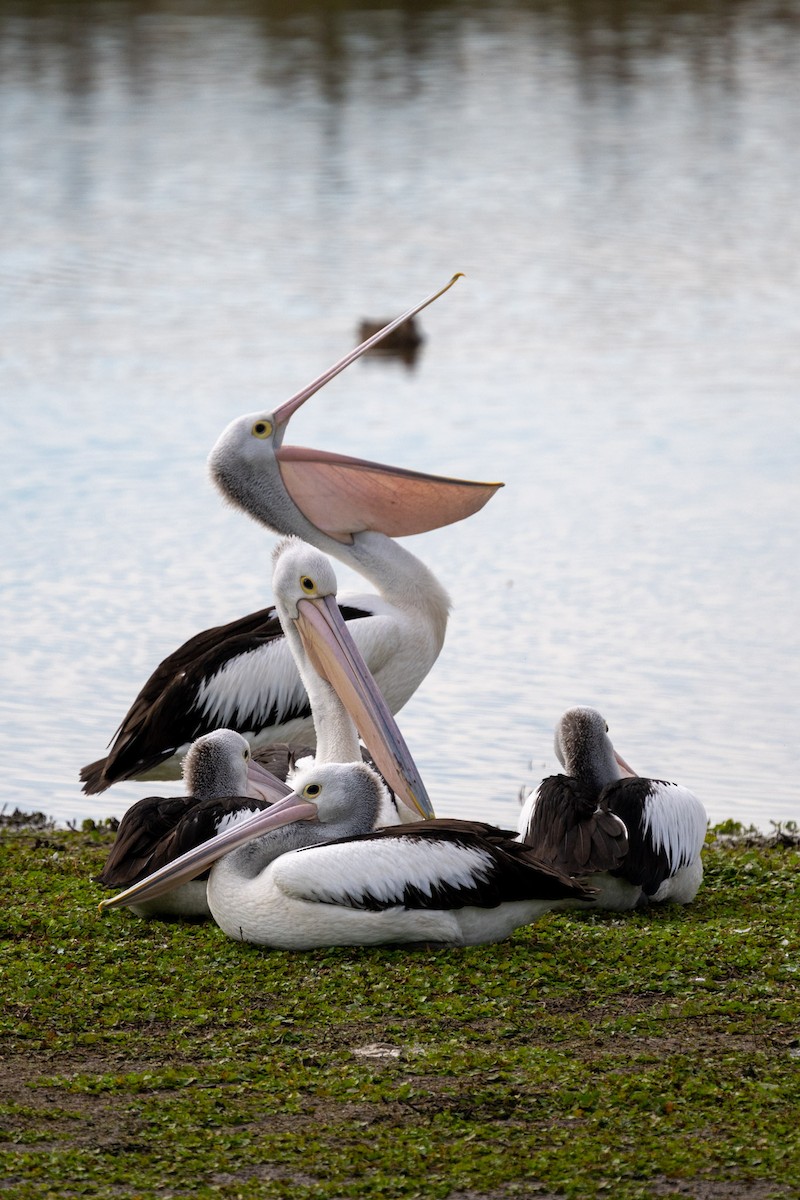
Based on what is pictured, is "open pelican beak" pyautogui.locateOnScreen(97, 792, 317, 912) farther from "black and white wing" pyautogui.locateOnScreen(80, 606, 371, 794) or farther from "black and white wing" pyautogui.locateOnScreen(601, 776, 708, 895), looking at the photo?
"black and white wing" pyautogui.locateOnScreen(80, 606, 371, 794)

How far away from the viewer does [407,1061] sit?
406cm

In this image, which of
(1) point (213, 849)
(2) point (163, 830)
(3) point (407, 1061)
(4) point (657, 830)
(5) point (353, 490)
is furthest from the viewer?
(5) point (353, 490)

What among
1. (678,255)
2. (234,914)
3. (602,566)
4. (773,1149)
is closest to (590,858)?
(234,914)

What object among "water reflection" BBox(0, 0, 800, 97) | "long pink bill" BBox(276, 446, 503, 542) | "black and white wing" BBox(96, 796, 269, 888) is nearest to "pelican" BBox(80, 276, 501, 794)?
"long pink bill" BBox(276, 446, 503, 542)

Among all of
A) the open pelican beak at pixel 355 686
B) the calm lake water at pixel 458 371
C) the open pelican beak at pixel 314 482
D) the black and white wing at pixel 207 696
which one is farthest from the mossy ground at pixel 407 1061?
the calm lake water at pixel 458 371

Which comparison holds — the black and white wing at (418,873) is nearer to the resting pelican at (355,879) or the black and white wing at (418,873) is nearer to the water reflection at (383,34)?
the resting pelican at (355,879)

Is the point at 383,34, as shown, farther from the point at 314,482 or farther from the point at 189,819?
the point at 189,819

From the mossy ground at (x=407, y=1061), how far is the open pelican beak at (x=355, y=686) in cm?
70

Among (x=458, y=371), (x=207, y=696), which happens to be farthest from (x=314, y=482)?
(x=458, y=371)

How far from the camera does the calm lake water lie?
311 inches

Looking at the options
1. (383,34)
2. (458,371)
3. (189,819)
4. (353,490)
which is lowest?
(458,371)

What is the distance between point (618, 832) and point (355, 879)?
0.76 meters

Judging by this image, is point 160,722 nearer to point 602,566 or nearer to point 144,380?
point 602,566

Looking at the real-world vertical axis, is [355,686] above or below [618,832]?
above
